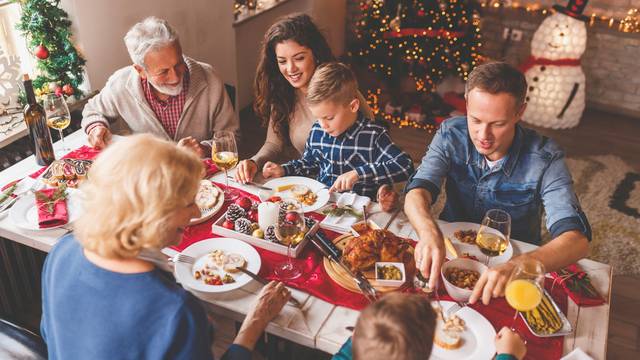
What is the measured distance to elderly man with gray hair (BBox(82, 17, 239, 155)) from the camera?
2.52 metres

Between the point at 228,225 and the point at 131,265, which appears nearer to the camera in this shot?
the point at 131,265

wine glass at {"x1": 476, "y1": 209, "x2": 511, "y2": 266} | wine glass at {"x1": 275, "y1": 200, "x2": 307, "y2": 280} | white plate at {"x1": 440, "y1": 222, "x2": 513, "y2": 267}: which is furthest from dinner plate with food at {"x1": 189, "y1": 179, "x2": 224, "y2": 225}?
wine glass at {"x1": 476, "y1": 209, "x2": 511, "y2": 266}

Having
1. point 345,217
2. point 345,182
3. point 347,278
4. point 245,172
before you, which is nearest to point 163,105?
point 245,172

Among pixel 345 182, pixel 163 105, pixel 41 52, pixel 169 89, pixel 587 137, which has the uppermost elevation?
pixel 41 52

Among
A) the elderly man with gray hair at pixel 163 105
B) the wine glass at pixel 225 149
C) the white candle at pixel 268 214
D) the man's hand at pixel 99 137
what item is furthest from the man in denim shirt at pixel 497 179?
the man's hand at pixel 99 137

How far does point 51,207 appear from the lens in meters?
1.94

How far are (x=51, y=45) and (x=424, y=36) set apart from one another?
2.80 metres

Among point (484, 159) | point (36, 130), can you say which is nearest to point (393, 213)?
point (484, 159)

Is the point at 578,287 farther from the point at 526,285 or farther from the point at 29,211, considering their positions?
the point at 29,211

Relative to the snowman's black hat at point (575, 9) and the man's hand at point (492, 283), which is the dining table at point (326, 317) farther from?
the snowman's black hat at point (575, 9)

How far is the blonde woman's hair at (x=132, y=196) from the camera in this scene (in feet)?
3.83

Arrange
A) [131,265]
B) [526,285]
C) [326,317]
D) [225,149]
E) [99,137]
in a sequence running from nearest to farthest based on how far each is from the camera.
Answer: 1. [131,265]
2. [526,285]
3. [326,317]
4. [225,149]
5. [99,137]

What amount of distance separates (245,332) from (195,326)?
22cm

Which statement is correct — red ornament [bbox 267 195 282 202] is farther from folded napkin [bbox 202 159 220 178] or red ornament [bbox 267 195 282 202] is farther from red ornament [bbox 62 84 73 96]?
red ornament [bbox 62 84 73 96]
